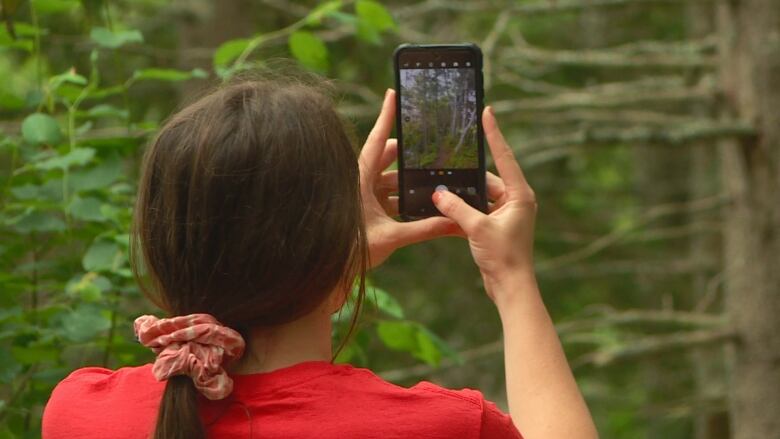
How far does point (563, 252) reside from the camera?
317 inches

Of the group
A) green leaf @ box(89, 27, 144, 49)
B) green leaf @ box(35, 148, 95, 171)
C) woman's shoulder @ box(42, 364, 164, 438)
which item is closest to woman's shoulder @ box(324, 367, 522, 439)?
woman's shoulder @ box(42, 364, 164, 438)

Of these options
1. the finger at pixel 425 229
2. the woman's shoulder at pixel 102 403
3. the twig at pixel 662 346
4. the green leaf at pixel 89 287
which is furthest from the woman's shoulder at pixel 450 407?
the twig at pixel 662 346

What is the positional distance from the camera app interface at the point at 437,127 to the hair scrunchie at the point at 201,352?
24.5 inches

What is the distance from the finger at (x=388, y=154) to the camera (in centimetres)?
223

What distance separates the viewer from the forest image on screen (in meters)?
2.18

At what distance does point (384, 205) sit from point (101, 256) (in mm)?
741

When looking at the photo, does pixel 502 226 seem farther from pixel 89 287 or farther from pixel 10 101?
pixel 10 101

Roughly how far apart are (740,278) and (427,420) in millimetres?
3622

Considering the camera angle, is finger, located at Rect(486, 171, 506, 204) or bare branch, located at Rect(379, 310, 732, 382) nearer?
finger, located at Rect(486, 171, 506, 204)

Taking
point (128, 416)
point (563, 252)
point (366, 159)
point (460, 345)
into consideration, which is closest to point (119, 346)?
point (366, 159)

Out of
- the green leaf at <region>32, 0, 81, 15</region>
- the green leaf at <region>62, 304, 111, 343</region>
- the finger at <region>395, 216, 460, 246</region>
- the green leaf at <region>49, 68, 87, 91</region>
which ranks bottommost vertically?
the green leaf at <region>62, 304, 111, 343</region>

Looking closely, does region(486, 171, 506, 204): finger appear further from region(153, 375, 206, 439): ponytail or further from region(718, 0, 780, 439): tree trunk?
region(718, 0, 780, 439): tree trunk

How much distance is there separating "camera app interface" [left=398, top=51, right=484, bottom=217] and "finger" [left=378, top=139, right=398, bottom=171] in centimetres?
5

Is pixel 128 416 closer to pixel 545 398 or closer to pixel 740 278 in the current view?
pixel 545 398
